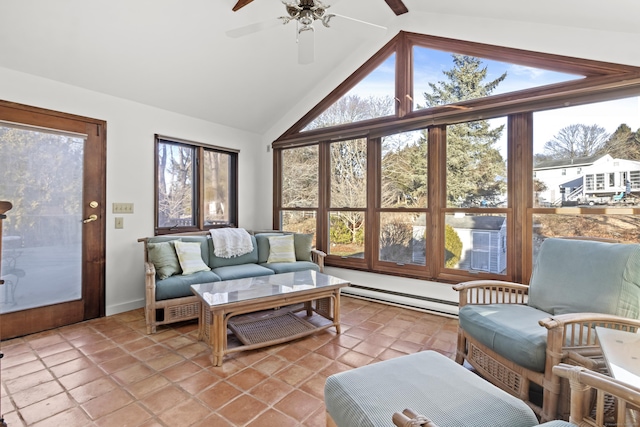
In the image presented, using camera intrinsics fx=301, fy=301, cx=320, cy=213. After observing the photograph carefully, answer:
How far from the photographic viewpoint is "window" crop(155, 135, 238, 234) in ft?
12.2

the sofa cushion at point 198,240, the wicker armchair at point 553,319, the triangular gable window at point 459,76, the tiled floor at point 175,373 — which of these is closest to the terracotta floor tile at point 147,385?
the tiled floor at point 175,373

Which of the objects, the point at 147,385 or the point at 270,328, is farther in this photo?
the point at 270,328

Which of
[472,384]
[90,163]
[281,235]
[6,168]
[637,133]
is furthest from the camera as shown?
[281,235]

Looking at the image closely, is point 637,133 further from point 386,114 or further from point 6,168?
point 6,168

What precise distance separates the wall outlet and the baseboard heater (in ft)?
8.95

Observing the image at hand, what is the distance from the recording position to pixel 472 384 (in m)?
1.22

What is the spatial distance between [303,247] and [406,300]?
143 cm

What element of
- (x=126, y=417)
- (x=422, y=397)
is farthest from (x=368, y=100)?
(x=126, y=417)

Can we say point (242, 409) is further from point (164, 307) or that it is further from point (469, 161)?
point (469, 161)

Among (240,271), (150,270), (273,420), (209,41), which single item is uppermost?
(209,41)

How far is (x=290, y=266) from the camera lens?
11.9ft

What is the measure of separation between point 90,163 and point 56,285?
1.23 meters

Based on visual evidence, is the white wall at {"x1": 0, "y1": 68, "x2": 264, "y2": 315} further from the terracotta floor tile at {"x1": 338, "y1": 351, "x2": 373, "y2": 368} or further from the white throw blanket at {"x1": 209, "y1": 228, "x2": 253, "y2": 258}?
the terracotta floor tile at {"x1": 338, "y1": 351, "x2": 373, "y2": 368}

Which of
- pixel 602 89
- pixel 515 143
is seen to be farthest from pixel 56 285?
pixel 602 89
